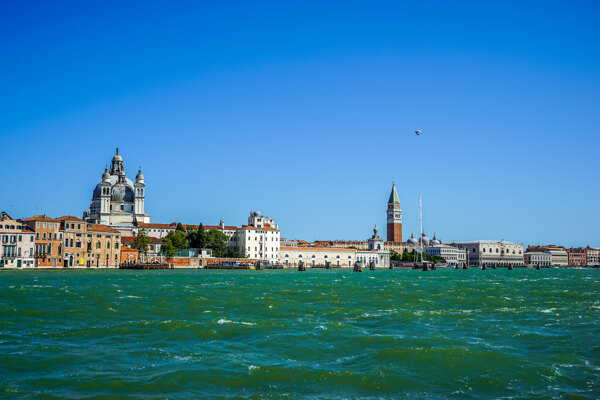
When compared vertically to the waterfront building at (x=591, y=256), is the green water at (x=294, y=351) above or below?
below

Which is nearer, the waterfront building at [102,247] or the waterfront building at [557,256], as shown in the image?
the waterfront building at [102,247]

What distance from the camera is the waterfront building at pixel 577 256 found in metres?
184

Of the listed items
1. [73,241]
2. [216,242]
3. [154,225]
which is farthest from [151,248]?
[73,241]

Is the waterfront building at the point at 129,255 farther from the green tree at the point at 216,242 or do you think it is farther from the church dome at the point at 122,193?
the church dome at the point at 122,193

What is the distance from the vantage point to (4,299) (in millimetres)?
25453

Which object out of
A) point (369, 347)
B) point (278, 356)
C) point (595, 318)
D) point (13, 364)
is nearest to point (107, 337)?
point (13, 364)

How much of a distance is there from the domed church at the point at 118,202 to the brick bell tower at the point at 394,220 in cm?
8827

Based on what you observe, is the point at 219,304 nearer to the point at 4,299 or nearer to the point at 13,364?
the point at 4,299

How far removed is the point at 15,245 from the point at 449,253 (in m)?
123

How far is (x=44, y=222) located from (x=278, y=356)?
217 ft

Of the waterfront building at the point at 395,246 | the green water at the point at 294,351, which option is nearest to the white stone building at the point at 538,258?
→ the waterfront building at the point at 395,246

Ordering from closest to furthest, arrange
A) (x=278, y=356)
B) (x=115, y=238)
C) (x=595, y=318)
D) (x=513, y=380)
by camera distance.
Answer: (x=513, y=380) < (x=278, y=356) < (x=595, y=318) < (x=115, y=238)

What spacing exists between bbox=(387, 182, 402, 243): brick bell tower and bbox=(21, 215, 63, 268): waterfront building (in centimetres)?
12171

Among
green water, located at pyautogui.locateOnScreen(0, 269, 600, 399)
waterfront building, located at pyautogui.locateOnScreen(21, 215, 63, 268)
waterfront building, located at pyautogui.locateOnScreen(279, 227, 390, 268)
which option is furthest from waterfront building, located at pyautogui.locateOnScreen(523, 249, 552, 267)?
green water, located at pyautogui.locateOnScreen(0, 269, 600, 399)
